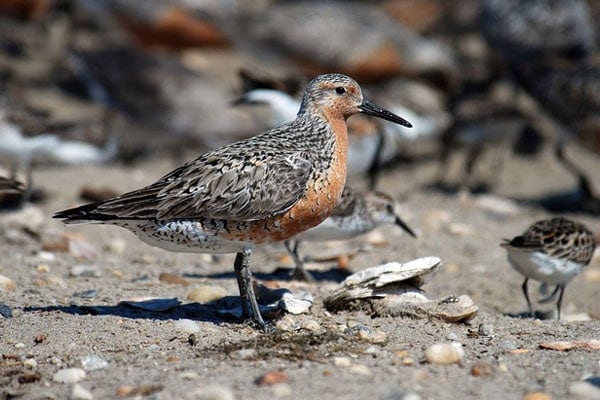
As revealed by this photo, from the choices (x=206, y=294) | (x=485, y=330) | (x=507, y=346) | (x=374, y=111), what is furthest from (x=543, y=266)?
(x=206, y=294)

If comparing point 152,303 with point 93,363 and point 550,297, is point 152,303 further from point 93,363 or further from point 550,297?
point 550,297

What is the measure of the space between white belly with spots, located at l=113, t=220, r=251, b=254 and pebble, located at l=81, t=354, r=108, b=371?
2.81 ft

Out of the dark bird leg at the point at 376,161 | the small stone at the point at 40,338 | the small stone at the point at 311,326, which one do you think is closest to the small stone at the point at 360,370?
the small stone at the point at 311,326

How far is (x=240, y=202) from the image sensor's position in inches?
225

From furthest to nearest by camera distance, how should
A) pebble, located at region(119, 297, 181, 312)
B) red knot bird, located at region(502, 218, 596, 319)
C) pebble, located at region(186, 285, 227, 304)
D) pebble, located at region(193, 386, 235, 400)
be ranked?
red knot bird, located at region(502, 218, 596, 319), pebble, located at region(186, 285, 227, 304), pebble, located at region(119, 297, 181, 312), pebble, located at region(193, 386, 235, 400)

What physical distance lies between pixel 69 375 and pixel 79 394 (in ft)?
1.04

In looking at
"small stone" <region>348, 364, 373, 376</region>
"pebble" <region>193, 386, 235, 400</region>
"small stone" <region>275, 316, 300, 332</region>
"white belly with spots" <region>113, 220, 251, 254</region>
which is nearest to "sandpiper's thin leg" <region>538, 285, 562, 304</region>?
"small stone" <region>275, 316, 300, 332</region>

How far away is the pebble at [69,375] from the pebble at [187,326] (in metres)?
0.81

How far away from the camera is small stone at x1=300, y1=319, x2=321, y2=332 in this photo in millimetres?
5852

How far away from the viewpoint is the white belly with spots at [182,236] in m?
5.74

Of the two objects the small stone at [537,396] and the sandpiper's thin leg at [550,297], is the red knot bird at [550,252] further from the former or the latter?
the small stone at [537,396]

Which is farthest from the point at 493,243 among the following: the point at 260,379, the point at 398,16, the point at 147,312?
the point at 398,16

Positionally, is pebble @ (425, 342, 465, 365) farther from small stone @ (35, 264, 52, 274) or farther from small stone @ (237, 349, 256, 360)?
small stone @ (35, 264, 52, 274)

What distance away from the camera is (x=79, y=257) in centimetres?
802
